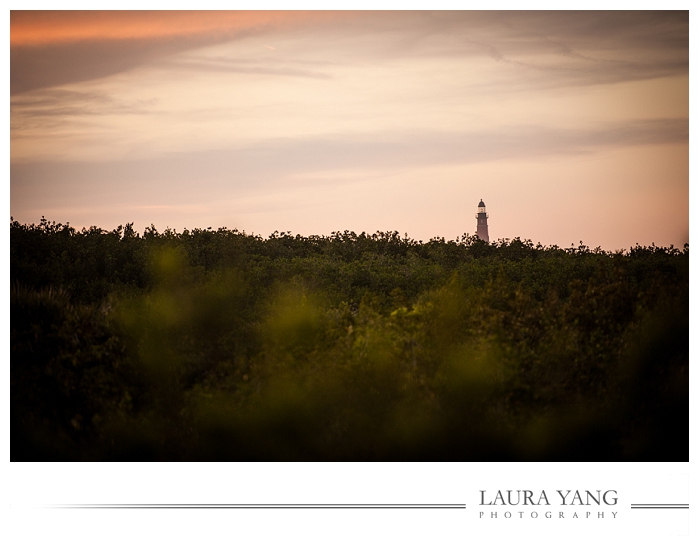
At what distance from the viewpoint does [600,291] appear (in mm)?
6090

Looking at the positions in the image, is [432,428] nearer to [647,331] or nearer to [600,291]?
[647,331]

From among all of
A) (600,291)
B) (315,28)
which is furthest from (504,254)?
(315,28)

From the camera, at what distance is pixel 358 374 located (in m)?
5.63

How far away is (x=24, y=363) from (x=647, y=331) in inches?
188

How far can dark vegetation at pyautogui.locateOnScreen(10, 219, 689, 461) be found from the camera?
481 centimetres

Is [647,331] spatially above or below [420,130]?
below

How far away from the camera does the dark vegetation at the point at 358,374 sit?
15.8 feet
